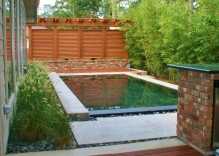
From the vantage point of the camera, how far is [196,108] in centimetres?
319

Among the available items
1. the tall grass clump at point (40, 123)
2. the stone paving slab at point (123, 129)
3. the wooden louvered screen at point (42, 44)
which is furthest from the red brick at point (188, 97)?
the wooden louvered screen at point (42, 44)

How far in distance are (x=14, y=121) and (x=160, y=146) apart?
1.94 m

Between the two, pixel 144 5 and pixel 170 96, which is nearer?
pixel 170 96

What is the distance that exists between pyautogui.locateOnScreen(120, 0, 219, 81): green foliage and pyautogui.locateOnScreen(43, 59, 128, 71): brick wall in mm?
839

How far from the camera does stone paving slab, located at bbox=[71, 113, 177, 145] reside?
11.8ft

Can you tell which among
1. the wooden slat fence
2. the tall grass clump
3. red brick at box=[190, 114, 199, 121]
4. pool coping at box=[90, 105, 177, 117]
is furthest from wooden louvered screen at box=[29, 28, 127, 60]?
red brick at box=[190, 114, 199, 121]

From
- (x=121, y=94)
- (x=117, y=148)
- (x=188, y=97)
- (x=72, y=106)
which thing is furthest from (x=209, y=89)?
(x=121, y=94)

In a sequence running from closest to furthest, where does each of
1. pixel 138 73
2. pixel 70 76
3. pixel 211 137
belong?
1. pixel 211 137
2. pixel 70 76
3. pixel 138 73

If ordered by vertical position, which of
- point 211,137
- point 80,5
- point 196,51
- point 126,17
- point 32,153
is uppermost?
point 80,5

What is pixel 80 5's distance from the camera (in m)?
25.1

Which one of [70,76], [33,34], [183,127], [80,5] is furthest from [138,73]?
[80,5]

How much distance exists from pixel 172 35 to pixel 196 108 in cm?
597

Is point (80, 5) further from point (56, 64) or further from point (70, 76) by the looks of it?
point (70, 76)

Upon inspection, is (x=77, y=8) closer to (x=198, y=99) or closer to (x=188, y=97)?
(x=188, y=97)
